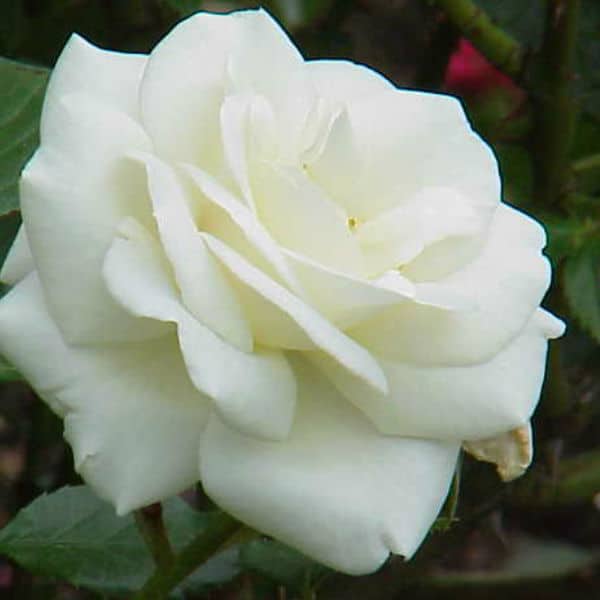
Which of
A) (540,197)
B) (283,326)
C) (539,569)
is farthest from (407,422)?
(539,569)

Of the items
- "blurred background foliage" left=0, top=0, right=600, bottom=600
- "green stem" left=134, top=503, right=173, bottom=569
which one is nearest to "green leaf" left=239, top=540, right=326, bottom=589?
"blurred background foliage" left=0, top=0, right=600, bottom=600

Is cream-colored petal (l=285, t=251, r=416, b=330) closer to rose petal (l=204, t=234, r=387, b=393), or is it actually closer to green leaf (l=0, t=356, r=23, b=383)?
rose petal (l=204, t=234, r=387, b=393)

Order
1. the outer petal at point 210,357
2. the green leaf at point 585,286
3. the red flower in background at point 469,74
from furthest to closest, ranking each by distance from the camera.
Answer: the red flower in background at point 469,74, the green leaf at point 585,286, the outer petal at point 210,357

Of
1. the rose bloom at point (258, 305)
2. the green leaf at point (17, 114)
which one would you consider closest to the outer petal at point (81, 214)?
the rose bloom at point (258, 305)

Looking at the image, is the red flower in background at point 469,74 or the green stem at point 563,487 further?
the red flower in background at point 469,74

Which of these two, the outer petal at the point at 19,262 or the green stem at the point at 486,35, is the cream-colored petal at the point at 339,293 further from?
the green stem at the point at 486,35

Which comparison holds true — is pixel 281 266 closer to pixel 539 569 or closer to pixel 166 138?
pixel 166 138

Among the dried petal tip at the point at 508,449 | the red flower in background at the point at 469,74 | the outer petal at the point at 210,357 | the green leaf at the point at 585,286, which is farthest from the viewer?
the red flower in background at the point at 469,74
